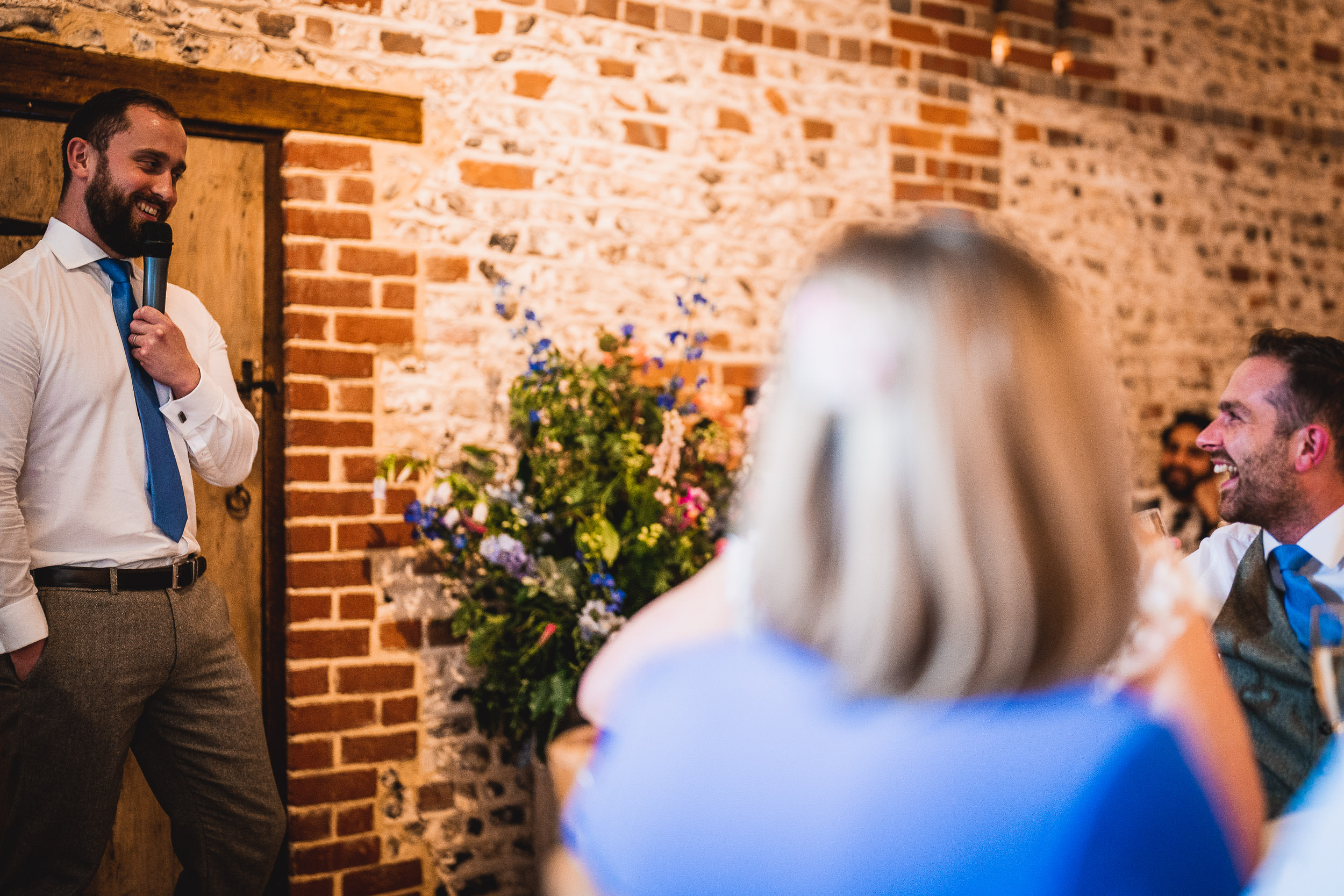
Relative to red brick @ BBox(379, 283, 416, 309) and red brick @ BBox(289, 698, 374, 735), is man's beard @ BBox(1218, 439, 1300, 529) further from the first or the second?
red brick @ BBox(289, 698, 374, 735)

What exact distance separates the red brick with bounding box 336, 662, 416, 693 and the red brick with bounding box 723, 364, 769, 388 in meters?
1.31

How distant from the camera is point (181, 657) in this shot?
1952 mm

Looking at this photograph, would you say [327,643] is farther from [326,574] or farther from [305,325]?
[305,325]

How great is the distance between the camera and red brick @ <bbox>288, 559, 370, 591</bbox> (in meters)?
2.47

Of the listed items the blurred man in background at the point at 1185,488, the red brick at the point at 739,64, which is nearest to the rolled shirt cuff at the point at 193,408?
the red brick at the point at 739,64

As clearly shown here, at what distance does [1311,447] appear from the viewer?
6.44 feet

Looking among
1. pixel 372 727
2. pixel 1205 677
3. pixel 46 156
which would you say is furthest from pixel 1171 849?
pixel 46 156

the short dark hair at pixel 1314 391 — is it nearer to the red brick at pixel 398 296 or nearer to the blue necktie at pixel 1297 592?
the blue necktie at pixel 1297 592

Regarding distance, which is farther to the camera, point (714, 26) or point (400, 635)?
point (714, 26)

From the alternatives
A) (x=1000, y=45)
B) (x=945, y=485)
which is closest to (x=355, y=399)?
(x=945, y=485)

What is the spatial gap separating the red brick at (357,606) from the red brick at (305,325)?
70cm

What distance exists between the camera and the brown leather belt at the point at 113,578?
6.10ft

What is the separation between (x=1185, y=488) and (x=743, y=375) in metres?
1.86

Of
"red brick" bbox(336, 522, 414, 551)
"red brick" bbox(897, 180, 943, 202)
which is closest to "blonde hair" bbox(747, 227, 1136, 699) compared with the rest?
"red brick" bbox(336, 522, 414, 551)
